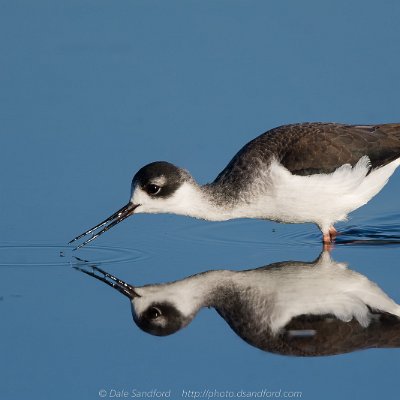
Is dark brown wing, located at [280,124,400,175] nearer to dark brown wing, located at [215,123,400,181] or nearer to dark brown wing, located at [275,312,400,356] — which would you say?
dark brown wing, located at [215,123,400,181]

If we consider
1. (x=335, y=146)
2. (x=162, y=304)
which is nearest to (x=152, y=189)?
(x=162, y=304)

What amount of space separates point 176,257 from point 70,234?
1.37m

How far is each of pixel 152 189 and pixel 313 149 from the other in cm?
193

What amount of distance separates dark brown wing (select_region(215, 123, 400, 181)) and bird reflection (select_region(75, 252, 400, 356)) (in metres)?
1.24

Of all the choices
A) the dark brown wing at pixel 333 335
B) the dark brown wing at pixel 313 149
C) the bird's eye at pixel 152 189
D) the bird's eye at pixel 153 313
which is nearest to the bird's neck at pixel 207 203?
the dark brown wing at pixel 313 149

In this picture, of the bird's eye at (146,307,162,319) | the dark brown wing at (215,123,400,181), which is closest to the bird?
the dark brown wing at (215,123,400,181)

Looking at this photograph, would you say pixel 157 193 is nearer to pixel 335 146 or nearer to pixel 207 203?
pixel 207 203

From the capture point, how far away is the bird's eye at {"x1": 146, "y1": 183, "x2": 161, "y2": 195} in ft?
37.8

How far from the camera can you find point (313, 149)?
11883 millimetres

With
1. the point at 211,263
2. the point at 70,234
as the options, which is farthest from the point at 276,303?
the point at 70,234

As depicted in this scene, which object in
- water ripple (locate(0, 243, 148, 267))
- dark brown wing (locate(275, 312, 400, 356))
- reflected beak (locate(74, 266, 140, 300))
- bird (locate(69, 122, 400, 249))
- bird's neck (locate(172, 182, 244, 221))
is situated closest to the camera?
dark brown wing (locate(275, 312, 400, 356))

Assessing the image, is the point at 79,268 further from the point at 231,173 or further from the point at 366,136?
the point at 366,136

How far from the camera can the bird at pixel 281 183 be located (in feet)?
38.2

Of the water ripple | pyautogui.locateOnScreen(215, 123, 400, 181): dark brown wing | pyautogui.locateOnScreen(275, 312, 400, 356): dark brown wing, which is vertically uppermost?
pyautogui.locateOnScreen(215, 123, 400, 181): dark brown wing
